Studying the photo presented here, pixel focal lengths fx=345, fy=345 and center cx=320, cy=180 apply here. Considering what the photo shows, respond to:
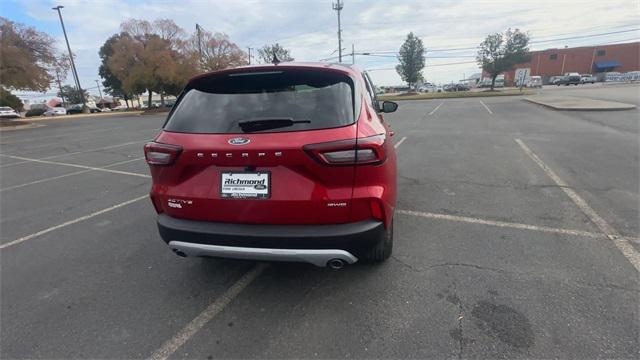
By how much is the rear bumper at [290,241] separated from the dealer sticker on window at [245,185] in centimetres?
22

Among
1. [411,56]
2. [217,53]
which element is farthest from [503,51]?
[217,53]

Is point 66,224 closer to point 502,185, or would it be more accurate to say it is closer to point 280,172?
point 280,172

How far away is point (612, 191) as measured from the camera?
4.70m

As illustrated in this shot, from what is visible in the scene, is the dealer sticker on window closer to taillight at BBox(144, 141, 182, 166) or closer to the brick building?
taillight at BBox(144, 141, 182, 166)

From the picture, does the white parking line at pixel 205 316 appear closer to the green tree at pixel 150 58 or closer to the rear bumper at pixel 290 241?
the rear bumper at pixel 290 241

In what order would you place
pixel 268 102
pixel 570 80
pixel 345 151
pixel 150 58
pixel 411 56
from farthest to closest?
pixel 570 80 < pixel 411 56 < pixel 150 58 < pixel 268 102 < pixel 345 151

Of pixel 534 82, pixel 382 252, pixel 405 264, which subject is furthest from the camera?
pixel 534 82

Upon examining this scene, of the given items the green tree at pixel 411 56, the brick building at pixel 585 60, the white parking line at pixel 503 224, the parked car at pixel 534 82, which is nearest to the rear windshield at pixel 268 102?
the white parking line at pixel 503 224

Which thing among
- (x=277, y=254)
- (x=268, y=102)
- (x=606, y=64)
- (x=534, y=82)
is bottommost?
(x=534, y=82)

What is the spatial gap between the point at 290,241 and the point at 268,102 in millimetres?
1008

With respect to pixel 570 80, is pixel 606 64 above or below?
above

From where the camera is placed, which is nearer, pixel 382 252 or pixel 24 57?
pixel 382 252

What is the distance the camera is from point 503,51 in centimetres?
4194

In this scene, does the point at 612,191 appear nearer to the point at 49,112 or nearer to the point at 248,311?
the point at 248,311
